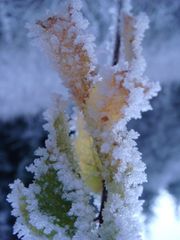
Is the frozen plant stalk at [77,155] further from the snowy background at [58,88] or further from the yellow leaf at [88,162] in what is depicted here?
the snowy background at [58,88]

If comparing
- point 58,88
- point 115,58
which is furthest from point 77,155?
point 58,88

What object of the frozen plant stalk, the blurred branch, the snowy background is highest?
the snowy background

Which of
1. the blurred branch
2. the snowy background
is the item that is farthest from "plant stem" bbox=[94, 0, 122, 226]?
the snowy background

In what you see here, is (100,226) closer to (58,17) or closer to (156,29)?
(58,17)

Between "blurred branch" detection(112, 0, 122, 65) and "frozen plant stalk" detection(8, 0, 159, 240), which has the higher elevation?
"blurred branch" detection(112, 0, 122, 65)

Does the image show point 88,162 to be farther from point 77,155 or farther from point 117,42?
point 117,42

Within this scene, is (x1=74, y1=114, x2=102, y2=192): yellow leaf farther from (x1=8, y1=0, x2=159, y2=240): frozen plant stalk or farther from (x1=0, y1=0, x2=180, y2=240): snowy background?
(x1=0, y1=0, x2=180, y2=240): snowy background
